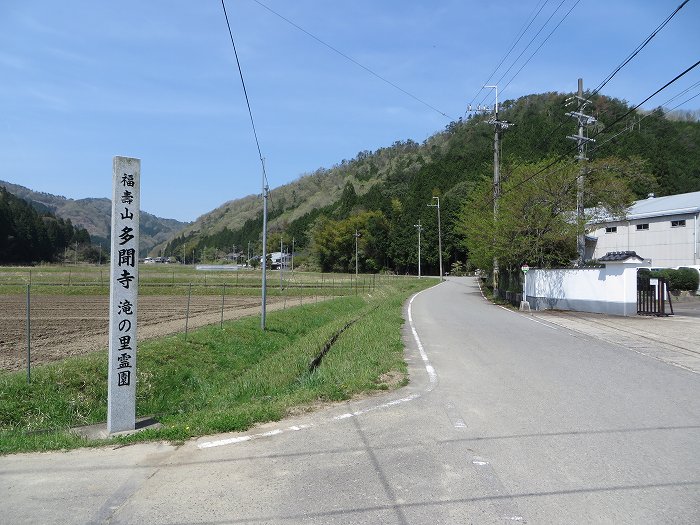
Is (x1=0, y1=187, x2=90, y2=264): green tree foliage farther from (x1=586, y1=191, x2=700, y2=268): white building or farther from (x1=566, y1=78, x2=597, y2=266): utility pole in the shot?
(x1=566, y1=78, x2=597, y2=266): utility pole

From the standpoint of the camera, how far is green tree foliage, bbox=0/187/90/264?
305 ft

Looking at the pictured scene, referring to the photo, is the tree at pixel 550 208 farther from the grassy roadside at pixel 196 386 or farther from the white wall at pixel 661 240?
the grassy roadside at pixel 196 386

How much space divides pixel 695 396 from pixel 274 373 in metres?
7.64

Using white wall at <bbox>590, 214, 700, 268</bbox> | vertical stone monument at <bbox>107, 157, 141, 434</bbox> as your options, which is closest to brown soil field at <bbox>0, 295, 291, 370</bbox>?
vertical stone monument at <bbox>107, 157, 141, 434</bbox>

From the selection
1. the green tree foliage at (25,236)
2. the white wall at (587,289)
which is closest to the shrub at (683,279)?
the white wall at (587,289)

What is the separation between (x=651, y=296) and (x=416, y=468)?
2164 centimetres

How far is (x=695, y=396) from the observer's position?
8109 millimetres

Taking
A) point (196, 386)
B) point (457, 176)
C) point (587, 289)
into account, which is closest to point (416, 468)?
point (196, 386)

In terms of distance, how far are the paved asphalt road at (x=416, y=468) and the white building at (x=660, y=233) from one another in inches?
1374

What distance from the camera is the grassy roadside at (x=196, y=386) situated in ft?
22.2

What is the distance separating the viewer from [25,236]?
97750mm

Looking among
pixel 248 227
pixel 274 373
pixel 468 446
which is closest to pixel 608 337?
pixel 274 373

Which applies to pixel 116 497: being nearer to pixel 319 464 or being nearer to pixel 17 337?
pixel 319 464

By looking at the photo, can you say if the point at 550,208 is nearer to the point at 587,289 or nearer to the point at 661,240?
the point at 587,289
